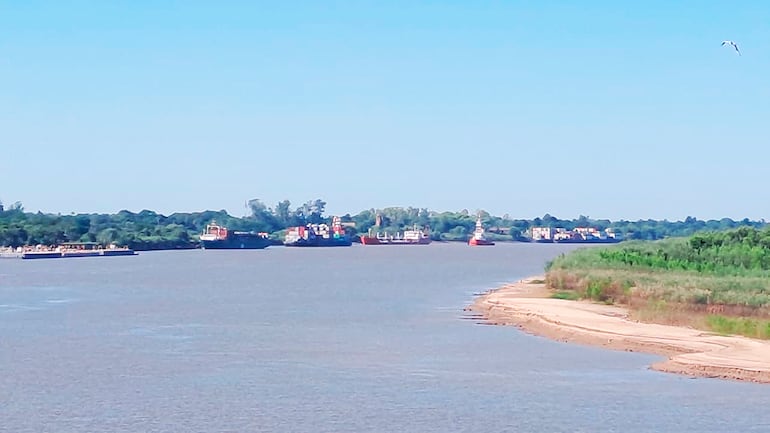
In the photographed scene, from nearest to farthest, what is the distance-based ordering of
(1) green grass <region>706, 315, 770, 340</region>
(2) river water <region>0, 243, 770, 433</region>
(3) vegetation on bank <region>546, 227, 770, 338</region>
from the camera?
(2) river water <region>0, 243, 770, 433</region> → (1) green grass <region>706, 315, 770, 340</region> → (3) vegetation on bank <region>546, 227, 770, 338</region>

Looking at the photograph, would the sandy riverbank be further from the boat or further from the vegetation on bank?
the boat

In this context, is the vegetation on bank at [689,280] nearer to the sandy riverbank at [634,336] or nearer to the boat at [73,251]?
the sandy riverbank at [634,336]

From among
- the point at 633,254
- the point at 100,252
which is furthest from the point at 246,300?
the point at 100,252

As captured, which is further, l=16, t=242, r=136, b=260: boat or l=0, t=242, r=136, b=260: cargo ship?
l=0, t=242, r=136, b=260: cargo ship

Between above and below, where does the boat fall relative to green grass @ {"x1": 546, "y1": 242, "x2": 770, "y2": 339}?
above

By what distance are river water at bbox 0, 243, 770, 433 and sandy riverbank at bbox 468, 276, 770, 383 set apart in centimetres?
84

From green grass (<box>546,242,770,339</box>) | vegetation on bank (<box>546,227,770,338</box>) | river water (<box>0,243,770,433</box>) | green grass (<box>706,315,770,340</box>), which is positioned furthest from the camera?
vegetation on bank (<box>546,227,770,338</box>)

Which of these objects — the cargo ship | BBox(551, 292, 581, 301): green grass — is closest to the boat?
the cargo ship

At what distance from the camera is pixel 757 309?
43.2 meters

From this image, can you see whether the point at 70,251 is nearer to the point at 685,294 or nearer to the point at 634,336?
the point at 685,294

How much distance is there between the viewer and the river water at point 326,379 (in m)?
27.6

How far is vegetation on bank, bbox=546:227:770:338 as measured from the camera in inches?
1724

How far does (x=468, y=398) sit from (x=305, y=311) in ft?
101

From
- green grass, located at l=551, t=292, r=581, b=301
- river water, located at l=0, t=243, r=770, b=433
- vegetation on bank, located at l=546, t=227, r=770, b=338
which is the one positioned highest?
vegetation on bank, located at l=546, t=227, r=770, b=338
